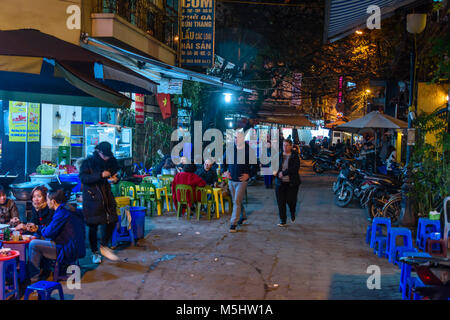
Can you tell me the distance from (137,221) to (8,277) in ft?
9.70

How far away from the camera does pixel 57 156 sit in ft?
42.8

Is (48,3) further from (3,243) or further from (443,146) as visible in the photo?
(443,146)

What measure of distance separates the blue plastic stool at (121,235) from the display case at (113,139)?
6.02m

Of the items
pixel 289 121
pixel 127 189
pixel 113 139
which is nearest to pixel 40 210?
pixel 127 189

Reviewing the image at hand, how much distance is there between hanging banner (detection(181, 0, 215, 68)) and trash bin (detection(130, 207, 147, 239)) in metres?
6.98

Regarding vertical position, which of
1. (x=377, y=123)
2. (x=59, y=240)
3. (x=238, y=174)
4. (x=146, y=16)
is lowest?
(x=59, y=240)

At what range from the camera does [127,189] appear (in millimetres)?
10773

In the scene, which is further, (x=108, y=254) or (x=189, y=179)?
(x=189, y=179)

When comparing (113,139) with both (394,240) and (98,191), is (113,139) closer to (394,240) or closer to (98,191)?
(98,191)

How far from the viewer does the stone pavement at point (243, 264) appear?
5.84 metres

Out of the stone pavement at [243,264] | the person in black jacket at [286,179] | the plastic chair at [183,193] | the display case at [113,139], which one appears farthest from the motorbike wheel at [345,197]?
the display case at [113,139]

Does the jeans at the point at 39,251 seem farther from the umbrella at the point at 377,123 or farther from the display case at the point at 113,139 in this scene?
the umbrella at the point at 377,123
